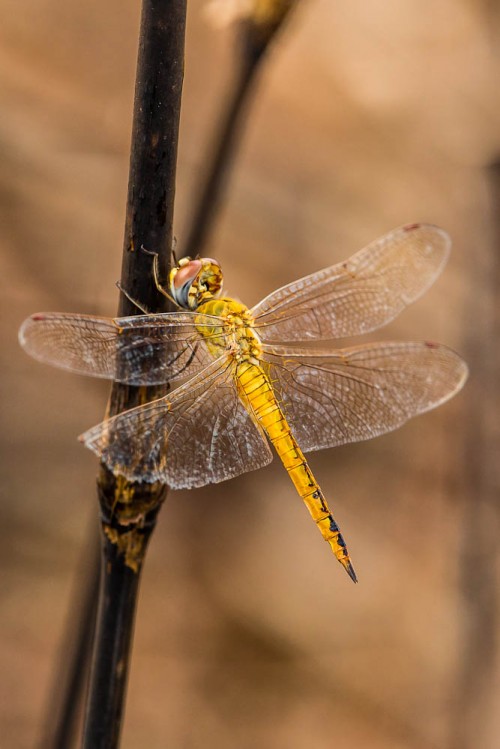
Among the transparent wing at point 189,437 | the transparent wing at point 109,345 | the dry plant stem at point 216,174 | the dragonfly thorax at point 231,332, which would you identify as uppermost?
the dry plant stem at point 216,174

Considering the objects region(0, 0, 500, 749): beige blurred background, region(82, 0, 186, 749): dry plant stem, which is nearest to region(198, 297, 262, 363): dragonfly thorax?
region(82, 0, 186, 749): dry plant stem

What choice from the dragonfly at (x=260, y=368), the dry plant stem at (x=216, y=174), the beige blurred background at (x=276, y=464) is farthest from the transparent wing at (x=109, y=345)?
the beige blurred background at (x=276, y=464)

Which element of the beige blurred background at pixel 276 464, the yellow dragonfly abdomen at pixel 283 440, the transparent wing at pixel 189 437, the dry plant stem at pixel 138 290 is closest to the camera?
the dry plant stem at pixel 138 290

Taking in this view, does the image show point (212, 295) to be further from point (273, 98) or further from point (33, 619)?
point (273, 98)

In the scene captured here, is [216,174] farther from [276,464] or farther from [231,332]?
[276,464]

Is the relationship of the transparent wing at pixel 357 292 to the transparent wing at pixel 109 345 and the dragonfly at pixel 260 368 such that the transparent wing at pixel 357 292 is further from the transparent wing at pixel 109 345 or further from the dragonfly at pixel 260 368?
the transparent wing at pixel 109 345

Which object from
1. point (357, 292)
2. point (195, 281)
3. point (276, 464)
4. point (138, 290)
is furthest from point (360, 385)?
point (276, 464)

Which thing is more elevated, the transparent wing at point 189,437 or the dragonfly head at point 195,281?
the dragonfly head at point 195,281
